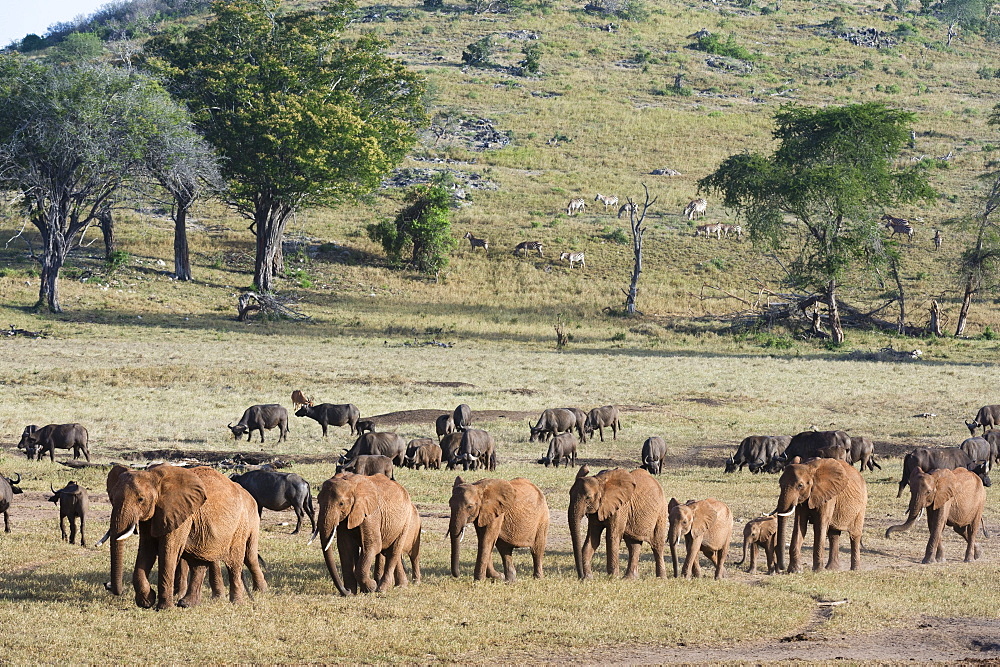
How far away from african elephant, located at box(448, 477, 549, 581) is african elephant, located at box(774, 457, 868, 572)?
3.33m

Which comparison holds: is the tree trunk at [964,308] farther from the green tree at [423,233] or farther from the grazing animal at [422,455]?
the grazing animal at [422,455]

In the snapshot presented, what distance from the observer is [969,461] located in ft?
67.9

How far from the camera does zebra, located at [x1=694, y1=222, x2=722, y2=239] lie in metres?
74.6

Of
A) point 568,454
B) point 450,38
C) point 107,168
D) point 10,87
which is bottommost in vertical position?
point 568,454

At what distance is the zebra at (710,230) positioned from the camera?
245 ft

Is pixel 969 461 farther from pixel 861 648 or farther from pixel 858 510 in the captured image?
pixel 861 648

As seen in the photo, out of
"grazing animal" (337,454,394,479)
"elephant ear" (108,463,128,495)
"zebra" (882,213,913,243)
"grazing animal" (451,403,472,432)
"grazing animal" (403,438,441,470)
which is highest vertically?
"zebra" (882,213,913,243)

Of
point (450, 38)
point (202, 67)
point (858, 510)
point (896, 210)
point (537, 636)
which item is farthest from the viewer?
point (450, 38)

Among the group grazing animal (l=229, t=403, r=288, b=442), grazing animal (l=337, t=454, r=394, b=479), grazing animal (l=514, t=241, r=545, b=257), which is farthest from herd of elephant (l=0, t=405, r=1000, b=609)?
grazing animal (l=514, t=241, r=545, b=257)

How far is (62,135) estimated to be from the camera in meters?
48.6

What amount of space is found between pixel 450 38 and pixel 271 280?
74.9 metres

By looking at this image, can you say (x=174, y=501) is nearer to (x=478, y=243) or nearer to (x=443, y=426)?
(x=443, y=426)

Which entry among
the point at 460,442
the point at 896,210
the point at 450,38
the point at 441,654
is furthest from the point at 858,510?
the point at 450,38

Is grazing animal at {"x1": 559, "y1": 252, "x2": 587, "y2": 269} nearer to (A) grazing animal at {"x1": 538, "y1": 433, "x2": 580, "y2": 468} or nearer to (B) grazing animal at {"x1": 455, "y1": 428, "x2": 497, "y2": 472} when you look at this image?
(A) grazing animal at {"x1": 538, "y1": 433, "x2": 580, "y2": 468}
